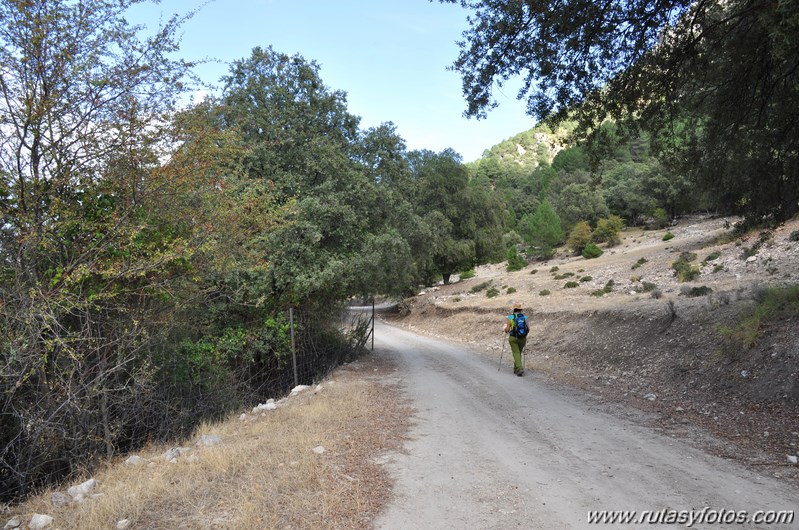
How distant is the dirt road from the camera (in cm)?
404

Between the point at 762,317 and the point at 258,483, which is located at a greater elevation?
the point at 762,317

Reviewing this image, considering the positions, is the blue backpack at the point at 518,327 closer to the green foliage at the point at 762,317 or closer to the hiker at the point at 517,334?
the hiker at the point at 517,334

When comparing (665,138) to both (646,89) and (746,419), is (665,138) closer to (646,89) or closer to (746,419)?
(646,89)

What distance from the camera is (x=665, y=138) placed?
1041 centimetres

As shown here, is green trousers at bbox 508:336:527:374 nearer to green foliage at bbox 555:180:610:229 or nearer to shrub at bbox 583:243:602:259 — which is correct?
shrub at bbox 583:243:602:259

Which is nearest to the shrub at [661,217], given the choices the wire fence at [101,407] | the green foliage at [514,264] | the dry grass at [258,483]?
the green foliage at [514,264]

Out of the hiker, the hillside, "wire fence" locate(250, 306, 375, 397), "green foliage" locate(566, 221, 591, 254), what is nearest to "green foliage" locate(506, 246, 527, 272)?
"green foliage" locate(566, 221, 591, 254)

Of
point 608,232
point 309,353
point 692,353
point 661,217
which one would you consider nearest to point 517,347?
point 692,353

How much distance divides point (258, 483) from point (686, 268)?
2480 centimetres

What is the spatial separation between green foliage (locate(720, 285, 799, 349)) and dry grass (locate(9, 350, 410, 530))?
250 inches

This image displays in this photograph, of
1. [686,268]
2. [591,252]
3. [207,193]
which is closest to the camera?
[207,193]

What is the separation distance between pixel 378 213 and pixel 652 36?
9034 millimetres

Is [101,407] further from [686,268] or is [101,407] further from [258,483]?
[686,268]

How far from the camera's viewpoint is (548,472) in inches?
194
